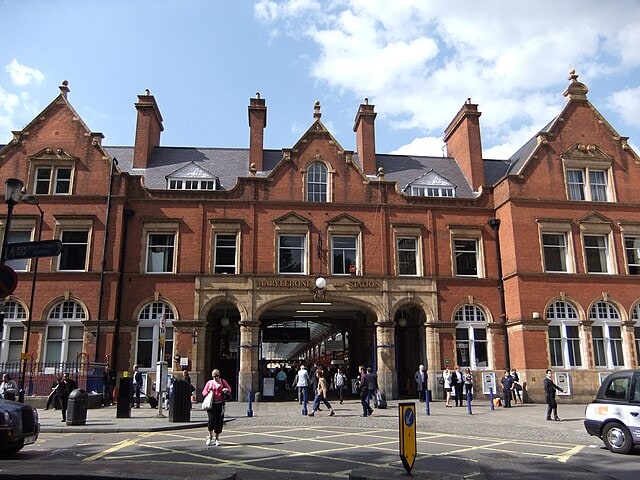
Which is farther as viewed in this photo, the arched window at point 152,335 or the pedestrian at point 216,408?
the arched window at point 152,335

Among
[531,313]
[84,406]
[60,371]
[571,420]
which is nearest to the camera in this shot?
[84,406]

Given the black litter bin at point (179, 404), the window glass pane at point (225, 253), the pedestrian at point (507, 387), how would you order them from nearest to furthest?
the black litter bin at point (179, 404)
the pedestrian at point (507, 387)
the window glass pane at point (225, 253)

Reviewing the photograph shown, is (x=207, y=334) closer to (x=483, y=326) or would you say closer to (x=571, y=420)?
(x=483, y=326)

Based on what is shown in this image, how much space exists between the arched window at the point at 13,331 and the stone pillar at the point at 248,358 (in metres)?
10.1

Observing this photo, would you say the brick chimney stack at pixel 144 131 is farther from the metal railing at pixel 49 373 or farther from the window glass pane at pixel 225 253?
the metal railing at pixel 49 373

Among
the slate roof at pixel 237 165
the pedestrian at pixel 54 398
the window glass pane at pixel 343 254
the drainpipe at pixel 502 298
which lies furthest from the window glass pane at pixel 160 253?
the drainpipe at pixel 502 298

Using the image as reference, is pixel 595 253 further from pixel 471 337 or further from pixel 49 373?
pixel 49 373

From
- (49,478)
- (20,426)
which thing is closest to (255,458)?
(49,478)

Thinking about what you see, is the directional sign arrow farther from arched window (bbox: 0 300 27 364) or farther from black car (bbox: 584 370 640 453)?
arched window (bbox: 0 300 27 364)

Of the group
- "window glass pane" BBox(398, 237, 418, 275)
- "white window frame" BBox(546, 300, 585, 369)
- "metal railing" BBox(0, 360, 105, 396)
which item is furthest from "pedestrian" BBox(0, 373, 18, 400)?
"white window frame" BBox(546, 300, 585, 369)

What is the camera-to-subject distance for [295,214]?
28188mm

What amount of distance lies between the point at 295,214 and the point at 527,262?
38.5ft

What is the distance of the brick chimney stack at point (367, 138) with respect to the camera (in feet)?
101

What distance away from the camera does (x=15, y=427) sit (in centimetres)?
1107
